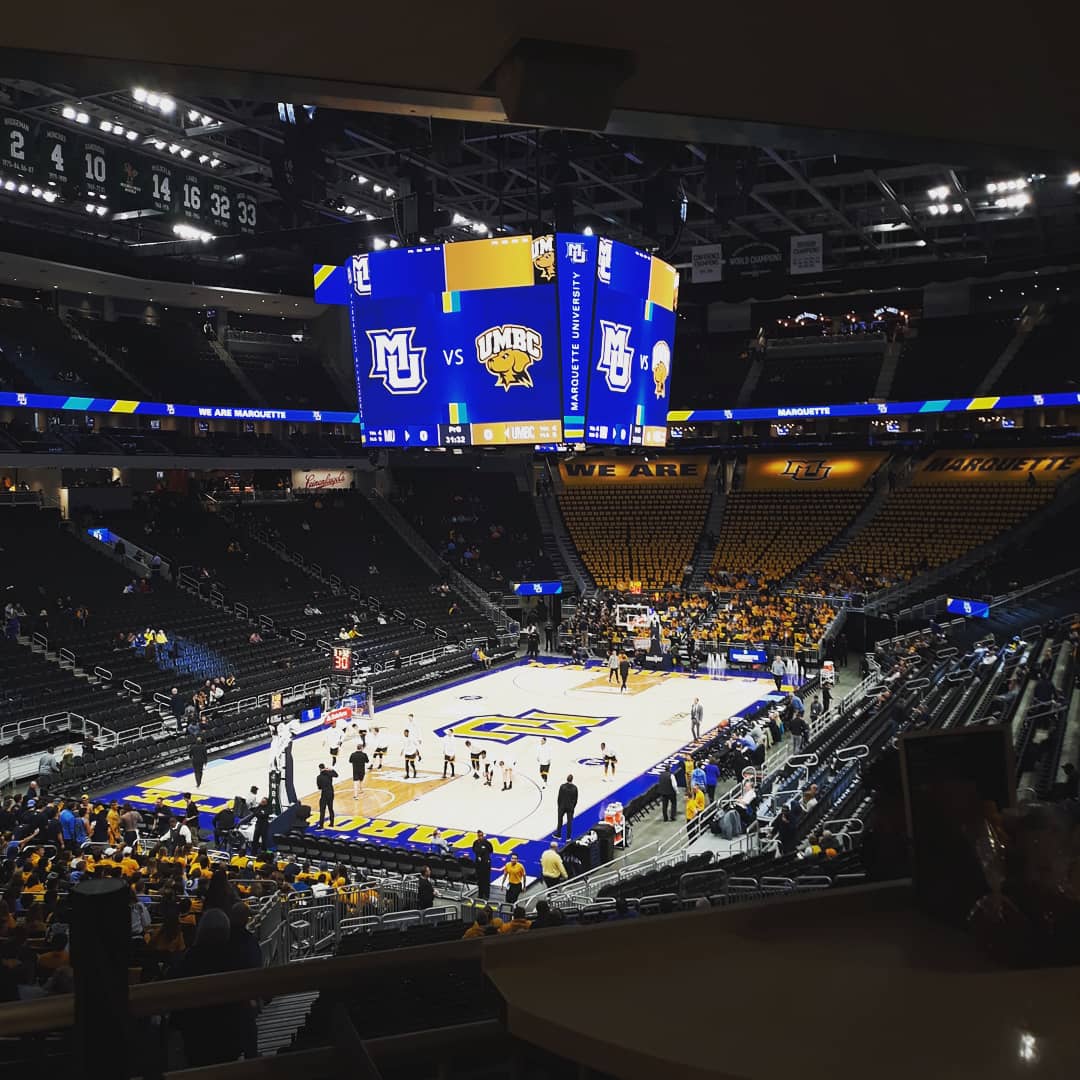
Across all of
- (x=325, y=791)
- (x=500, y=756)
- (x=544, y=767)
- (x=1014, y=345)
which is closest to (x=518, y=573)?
(x=500, y=756)

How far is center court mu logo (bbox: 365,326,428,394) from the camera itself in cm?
1894

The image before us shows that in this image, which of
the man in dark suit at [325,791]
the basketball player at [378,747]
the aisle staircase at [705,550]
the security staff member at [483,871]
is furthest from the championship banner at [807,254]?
the security staff member at [483,871]

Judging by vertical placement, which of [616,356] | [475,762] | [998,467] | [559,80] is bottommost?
[475,762]

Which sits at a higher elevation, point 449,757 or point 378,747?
point 378,747

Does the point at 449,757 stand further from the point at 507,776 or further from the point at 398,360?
the point at 398,360

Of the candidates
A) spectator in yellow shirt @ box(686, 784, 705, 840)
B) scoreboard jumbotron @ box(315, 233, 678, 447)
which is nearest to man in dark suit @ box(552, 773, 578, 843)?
spectator in yellow shirt @ box(686, 784, 705, 840)

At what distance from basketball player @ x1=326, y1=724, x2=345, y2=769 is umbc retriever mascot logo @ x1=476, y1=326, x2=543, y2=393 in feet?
29.3

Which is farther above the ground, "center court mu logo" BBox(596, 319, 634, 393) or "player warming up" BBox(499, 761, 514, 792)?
"center court mu logo" BBox(596, 319, 634, 393)

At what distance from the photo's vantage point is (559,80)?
3064 mm

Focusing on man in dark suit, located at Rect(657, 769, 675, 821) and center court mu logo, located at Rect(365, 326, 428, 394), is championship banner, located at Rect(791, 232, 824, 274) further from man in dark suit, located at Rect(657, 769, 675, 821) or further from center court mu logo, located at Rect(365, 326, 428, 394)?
man in dark suit, located at Rect(657, 769, 675, 821)

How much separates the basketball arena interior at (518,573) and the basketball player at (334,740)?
5.0 inches

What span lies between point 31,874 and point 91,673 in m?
14.3

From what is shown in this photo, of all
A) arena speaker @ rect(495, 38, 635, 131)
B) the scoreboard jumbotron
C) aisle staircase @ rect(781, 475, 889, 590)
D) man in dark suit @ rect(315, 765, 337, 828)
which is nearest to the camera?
arena speaker @ rect(495, 38, 635, 131)

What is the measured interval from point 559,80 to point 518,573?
4167 cm
